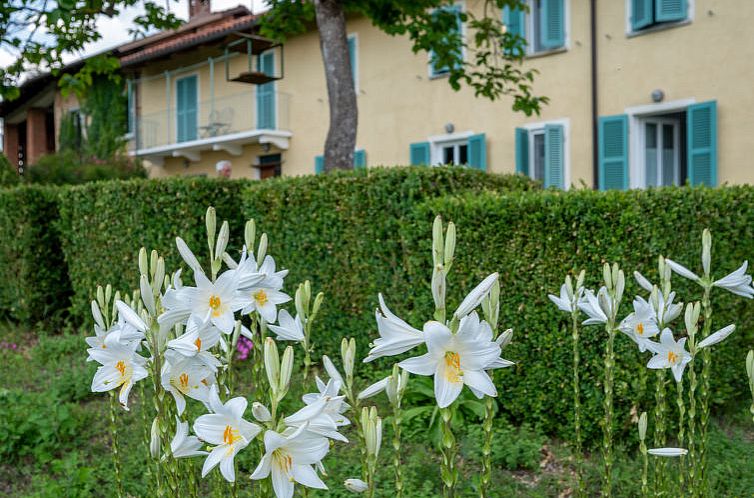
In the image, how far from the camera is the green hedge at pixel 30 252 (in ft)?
29.7

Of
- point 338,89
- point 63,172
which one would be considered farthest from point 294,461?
point 63,172

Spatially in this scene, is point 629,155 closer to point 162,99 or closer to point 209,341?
point 209,341

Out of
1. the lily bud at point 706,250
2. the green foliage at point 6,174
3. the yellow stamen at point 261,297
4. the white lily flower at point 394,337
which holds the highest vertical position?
the green foliage at point 6,174

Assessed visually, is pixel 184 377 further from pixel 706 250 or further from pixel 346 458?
pixel 346 458

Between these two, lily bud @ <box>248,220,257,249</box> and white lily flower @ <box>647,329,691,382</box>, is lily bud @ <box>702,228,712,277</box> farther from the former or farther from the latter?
lily bud @ <box>248,220,257,249</box>

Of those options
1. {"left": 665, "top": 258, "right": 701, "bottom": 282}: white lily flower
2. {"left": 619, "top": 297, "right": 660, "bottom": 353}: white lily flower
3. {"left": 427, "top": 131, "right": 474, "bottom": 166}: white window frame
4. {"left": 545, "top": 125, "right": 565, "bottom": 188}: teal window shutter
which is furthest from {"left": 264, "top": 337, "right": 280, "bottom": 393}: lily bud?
{"left": 427, "top": 131, "right": 474, "bottom": 166}: white window frame

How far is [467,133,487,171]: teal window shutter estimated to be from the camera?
49.2 ft

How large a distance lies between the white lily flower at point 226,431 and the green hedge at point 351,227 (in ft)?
13.8

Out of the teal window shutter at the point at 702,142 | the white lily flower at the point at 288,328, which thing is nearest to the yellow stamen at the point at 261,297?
the white lily flower at the point at 288,328

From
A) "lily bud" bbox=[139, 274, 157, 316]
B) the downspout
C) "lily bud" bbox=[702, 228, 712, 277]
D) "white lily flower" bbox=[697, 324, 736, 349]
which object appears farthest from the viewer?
the downspout

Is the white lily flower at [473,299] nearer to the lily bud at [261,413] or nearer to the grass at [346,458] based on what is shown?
the lily bud at [261,413]

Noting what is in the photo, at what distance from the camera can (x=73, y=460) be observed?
446 centimetres

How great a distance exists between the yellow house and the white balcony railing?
0.06m

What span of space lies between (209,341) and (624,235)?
347 cm
